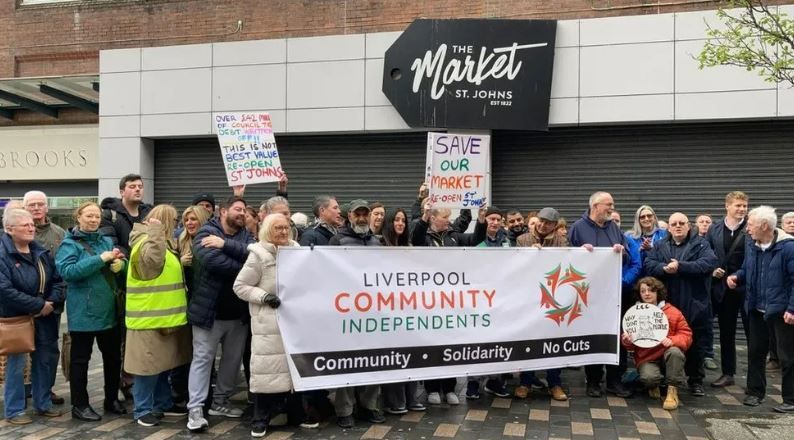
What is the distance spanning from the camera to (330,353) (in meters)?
5.33

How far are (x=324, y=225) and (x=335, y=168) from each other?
6.36 m

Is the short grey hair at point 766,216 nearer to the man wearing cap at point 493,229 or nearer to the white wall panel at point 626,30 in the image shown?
the man wearing cap at point 493,229

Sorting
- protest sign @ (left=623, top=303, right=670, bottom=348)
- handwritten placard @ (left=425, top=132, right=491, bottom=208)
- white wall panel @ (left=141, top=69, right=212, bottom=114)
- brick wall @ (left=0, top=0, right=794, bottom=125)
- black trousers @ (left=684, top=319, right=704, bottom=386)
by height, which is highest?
brick wall @ (left=0, top=0, right=794, bottom=125)

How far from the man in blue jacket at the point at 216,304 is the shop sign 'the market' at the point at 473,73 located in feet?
21.2

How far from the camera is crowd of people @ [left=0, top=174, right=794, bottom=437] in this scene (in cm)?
534

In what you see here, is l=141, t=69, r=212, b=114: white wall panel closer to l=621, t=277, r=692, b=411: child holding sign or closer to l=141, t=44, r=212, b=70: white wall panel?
l=141, t=44, r=212, b=70: white wall panel

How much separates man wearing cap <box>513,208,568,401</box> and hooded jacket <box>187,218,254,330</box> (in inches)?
113

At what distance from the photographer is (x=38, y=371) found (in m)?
5.76

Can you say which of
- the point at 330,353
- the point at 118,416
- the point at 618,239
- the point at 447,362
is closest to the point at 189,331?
the point at 118,416

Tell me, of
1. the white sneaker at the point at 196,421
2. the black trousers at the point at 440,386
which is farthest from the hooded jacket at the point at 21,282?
the black trousers at the point at 440,386

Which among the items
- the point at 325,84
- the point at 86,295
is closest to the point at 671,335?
the point at 86,295

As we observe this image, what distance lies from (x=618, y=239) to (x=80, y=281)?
5.21 m

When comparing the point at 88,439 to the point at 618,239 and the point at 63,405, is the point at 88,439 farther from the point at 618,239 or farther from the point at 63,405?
the point at 618,239

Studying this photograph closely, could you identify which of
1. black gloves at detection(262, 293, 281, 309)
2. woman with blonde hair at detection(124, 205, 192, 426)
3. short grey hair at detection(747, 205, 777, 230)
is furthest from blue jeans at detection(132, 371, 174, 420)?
short grey hair at detection(747, 205, 777, 230)
